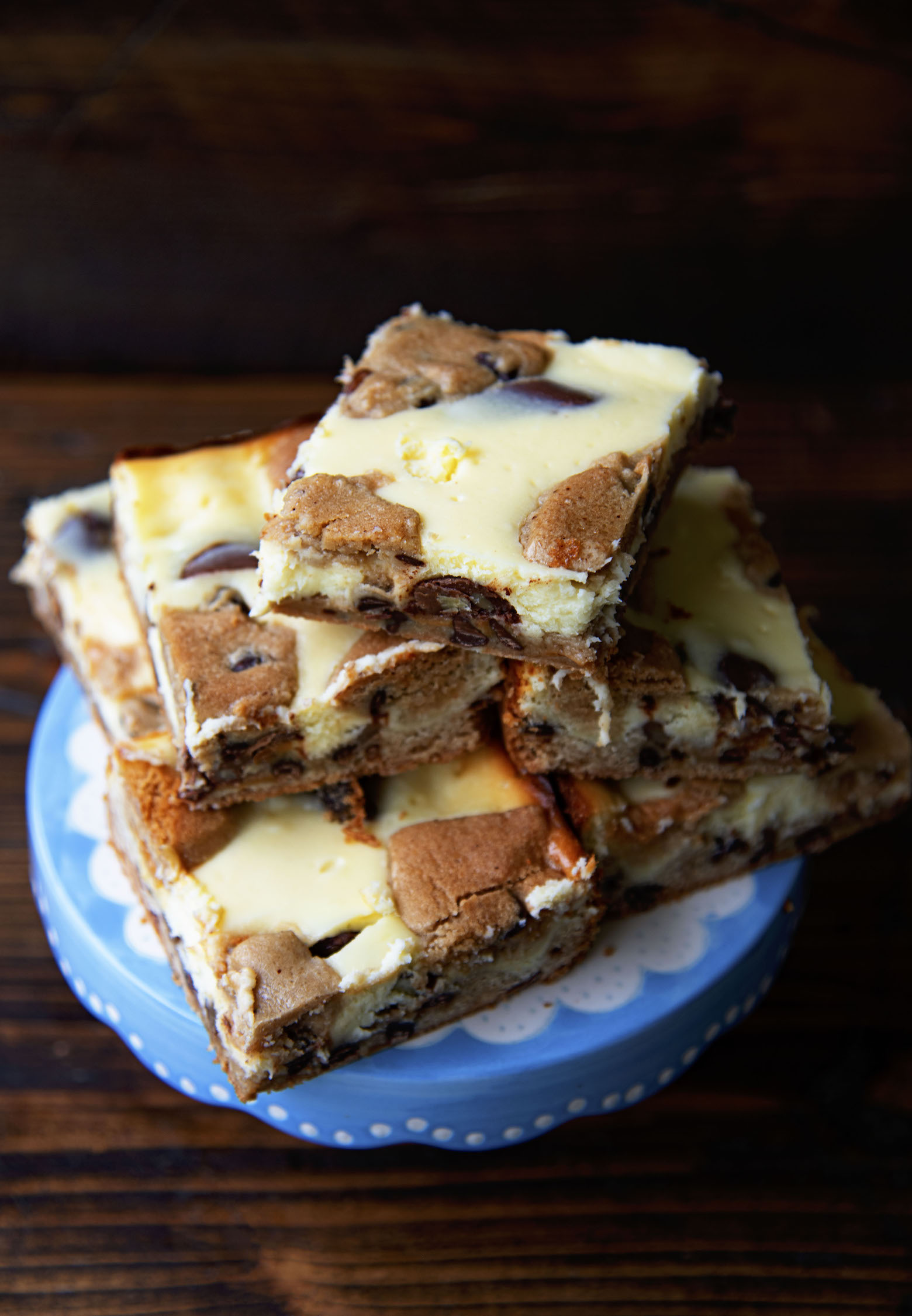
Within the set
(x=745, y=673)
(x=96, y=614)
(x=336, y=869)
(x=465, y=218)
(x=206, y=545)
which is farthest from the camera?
(x=465, y=218)

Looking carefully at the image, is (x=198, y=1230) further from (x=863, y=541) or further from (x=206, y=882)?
(x=863, y=541)

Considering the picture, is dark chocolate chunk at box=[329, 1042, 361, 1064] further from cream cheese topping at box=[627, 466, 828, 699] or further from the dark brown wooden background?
the dark brown wooden background

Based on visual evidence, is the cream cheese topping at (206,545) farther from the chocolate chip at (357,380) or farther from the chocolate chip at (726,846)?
the chocolate chip at (726,846)

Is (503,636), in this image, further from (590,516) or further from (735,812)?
(735,812)

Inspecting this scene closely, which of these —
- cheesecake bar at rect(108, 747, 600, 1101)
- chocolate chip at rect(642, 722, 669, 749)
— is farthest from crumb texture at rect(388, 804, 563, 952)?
chocolate chip at rect(642, 722, 669, 749)

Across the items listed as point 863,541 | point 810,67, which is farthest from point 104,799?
point 810,67

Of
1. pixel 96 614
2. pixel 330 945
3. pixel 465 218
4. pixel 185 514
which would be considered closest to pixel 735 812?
pixel 330 945
